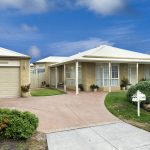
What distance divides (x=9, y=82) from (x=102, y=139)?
40.9ft

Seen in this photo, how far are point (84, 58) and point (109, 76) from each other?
281cm

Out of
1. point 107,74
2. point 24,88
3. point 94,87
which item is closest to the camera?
point 24,88

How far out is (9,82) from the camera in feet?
59.9

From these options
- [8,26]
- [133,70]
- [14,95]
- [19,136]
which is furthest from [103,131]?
[133,70]

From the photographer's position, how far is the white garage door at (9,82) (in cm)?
1801

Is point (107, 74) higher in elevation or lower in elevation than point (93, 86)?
higher

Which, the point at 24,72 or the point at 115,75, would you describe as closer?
the point at 24,72

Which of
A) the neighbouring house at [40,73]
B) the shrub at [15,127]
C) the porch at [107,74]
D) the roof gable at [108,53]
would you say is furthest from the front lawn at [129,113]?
the neighbouring house at [40,73]

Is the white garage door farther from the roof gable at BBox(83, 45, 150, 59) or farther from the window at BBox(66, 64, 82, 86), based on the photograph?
the roof gable at BBox(83, 45, 150, 59)

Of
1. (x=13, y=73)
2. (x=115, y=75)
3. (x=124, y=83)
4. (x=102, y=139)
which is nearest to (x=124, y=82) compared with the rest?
(x=124, y=83)

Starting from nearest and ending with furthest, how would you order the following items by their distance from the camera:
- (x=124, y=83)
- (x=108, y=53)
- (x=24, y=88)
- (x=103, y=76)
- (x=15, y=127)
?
(x=15, y=127)
(x=24, y=88)
(x=103, y=76)
(x=124, y=83)
(x=108, y=53)

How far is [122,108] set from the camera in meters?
12.3

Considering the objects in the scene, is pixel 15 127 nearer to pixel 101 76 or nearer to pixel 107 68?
pixel 101 76

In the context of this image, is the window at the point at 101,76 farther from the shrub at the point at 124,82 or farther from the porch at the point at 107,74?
the shrub at the point at 124,82
